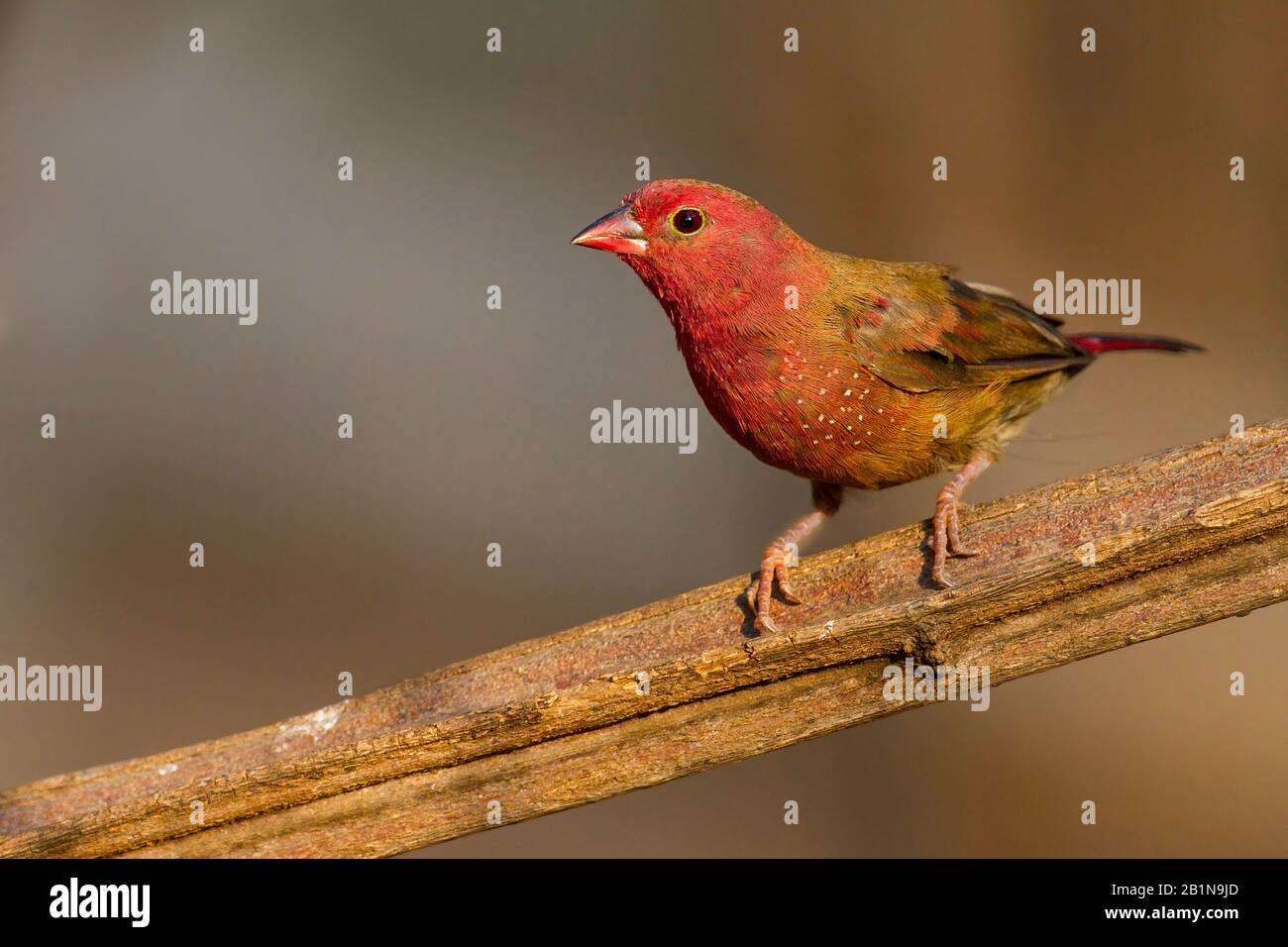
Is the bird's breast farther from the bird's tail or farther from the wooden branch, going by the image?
the bird's tail

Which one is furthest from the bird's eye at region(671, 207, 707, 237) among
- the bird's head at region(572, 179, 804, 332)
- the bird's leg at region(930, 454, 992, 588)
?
the bird's leg at region(930, 454, 992, 588)

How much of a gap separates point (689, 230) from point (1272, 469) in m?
1.67

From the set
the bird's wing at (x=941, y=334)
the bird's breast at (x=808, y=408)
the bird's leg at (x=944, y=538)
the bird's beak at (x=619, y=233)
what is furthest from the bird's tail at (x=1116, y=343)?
the bird's beak at (x=619, y=233)

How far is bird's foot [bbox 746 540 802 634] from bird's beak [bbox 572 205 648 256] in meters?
0.97

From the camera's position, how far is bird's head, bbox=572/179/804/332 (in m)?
3.52

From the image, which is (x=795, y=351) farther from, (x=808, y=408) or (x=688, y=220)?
(x=688, y=220)

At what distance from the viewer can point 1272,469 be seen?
2.96 m

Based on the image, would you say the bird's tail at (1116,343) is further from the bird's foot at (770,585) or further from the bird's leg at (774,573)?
the bird's foot at (770,585)

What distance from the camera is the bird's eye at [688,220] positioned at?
11.6 feet

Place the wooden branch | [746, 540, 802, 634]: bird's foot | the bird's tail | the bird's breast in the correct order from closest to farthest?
the wooden branch < [746, 540, 802, 634]: bird's foot < the bird's breast < the bird's tail

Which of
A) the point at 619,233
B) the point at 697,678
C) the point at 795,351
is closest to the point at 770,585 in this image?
the point at 697,678

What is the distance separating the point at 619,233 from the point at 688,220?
0.20 m

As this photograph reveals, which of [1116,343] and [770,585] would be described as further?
[1116,343]

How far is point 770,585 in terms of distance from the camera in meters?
3.42
